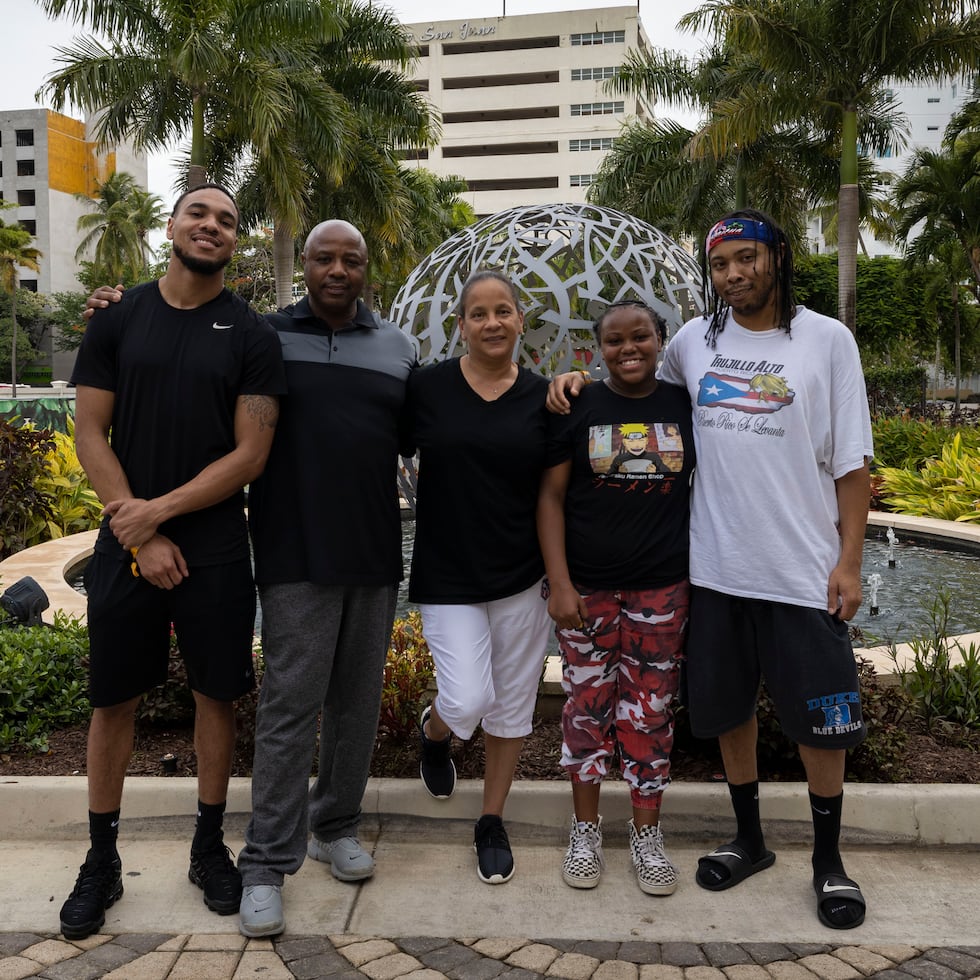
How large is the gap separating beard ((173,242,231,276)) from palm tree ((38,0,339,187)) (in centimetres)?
1286

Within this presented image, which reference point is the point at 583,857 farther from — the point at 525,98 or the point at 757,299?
the point at 525,98

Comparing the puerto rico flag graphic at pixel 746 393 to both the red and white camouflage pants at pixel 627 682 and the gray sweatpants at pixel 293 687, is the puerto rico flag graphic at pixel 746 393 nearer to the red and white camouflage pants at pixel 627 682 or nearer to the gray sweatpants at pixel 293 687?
the red and white camouflage pants at pixel 627 682

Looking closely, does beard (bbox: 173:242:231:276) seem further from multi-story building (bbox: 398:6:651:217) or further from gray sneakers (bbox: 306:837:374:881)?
multi-story building (bbox: 398:6:651:217)

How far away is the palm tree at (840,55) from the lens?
14234 mm

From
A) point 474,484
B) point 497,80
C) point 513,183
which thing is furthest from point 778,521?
point 497,80

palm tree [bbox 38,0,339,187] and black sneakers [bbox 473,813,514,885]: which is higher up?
palm tree [bbox 38,0,339,187]

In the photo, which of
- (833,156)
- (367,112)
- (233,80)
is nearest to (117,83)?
(233,80)

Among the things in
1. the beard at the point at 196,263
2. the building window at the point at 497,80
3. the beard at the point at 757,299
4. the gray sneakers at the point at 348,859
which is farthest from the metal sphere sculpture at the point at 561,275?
the building window at the point at 497,80

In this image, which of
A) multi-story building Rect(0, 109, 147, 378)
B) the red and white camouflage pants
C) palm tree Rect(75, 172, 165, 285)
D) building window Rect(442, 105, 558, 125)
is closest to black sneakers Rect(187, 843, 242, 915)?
the red and white camouflage pants

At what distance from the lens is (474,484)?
3029 millimetres

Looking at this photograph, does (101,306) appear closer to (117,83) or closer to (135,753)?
(135,753)

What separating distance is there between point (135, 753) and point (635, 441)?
2.41m

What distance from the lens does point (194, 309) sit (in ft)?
9.59

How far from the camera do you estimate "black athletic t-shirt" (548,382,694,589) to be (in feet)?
9.97
